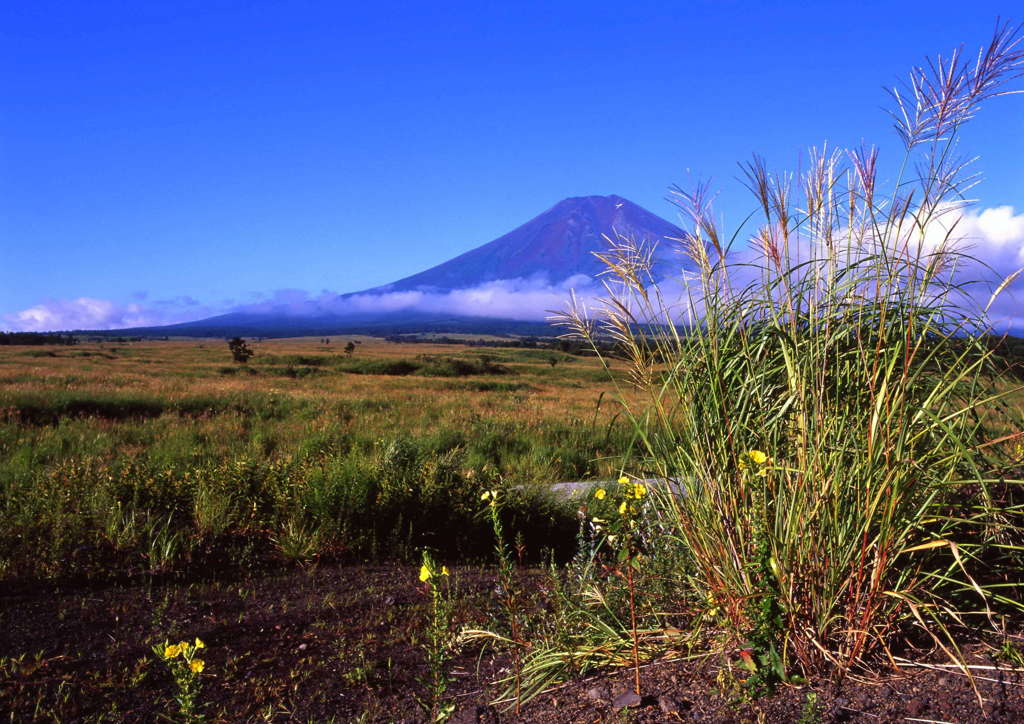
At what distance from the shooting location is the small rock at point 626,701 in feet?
8.20

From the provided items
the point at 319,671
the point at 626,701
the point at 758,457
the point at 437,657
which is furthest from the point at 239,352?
the point at 758,457

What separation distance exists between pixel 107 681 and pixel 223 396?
1418cm

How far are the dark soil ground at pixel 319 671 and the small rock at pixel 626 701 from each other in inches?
0.4

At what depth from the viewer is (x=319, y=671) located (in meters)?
3.24

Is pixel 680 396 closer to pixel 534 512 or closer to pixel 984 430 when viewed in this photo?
pixel 984 430

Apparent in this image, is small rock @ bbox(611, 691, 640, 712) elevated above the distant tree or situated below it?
above

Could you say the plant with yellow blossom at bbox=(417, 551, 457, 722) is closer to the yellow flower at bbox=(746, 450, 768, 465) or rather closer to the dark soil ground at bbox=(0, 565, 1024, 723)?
the dark soil ground at bbox=(0, 565, 1024, 723)

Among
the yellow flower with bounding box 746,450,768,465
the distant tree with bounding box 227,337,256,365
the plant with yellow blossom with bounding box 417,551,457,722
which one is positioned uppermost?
the yellow flower with bounding box 746,450,768,465

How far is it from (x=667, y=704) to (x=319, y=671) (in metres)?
1.55

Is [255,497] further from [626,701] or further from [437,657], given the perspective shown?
[626,701]

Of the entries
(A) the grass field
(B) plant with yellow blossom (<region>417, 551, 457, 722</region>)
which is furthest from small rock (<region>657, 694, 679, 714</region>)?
(A) the grass field

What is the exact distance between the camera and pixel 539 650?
2.96 meters

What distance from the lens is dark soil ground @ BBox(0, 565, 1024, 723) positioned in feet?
7.87

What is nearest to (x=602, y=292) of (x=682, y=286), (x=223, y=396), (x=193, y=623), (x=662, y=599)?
(x=682, y=286)
